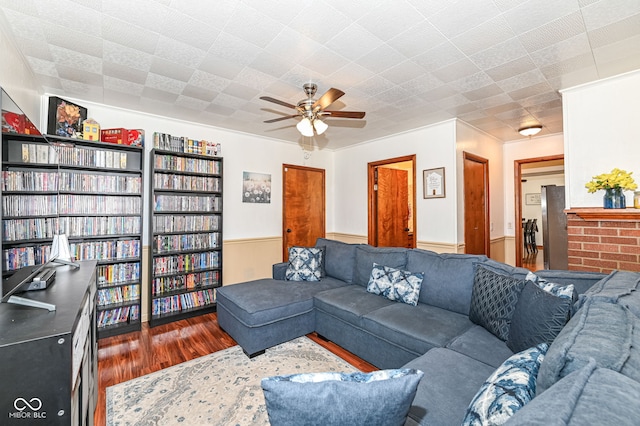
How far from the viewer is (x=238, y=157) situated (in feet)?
14.0

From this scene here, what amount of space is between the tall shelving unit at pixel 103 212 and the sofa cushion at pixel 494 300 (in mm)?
3278

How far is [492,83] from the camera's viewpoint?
2.70 meters

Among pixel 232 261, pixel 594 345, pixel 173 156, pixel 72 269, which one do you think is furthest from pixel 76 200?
pixel 594 345

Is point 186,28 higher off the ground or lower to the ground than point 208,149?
higher

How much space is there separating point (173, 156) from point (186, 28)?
74.7 inches

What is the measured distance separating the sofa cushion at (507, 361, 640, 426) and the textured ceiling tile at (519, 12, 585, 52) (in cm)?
224

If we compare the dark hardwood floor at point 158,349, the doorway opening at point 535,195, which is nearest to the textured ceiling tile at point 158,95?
the dark hardwood floor at point 158,349

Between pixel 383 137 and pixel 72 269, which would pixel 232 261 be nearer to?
pixel 72 269

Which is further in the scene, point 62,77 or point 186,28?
point 62,77

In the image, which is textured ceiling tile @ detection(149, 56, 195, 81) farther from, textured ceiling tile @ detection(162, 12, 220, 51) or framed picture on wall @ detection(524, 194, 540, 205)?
framed picture on wall @ detection(524, 194, 540, 205)

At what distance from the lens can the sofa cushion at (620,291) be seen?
1198 mm

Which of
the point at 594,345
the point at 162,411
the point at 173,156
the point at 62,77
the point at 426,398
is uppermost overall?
the point at 62,77

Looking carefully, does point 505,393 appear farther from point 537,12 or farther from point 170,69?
point 170,69

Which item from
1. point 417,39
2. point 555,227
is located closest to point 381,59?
point 417,39
